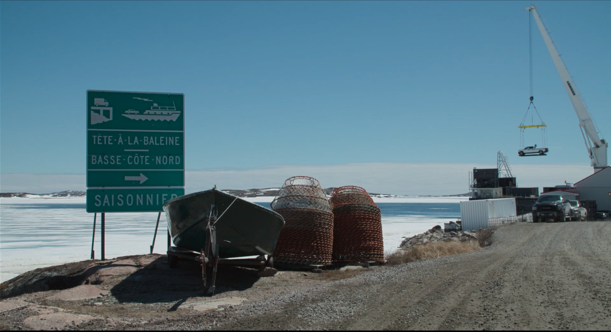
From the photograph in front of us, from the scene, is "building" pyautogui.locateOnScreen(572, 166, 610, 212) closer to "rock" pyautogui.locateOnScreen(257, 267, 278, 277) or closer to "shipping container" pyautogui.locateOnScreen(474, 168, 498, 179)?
"shipping container" pyautogui.locateOnScreen(474, 168, 498, 179)

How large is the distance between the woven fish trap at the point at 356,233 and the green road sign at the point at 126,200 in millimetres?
4447

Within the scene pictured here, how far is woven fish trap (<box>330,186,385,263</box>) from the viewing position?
40.9ft

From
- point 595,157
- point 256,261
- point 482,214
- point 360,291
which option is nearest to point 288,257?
point 256,261

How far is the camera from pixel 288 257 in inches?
448

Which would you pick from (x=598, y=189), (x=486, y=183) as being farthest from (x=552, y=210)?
(x=486, y=183)

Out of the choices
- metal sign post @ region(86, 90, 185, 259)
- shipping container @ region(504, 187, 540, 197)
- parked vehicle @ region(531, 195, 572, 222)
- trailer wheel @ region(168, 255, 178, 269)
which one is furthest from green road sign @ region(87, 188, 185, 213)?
shipping container @ region(504, 187, 540, 197)

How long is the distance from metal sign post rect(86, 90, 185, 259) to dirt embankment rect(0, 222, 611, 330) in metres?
1.46

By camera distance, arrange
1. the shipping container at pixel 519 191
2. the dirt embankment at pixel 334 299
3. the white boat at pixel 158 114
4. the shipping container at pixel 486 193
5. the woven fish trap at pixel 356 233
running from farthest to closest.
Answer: the shipping container at pixel 519 191
the shipping container at pixel 486 193
the woven fish trap at pixel 356 233
the white boat at pixel 158 114
the dirt embankment at pixel 334 299

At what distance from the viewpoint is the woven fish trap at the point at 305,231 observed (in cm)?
1141

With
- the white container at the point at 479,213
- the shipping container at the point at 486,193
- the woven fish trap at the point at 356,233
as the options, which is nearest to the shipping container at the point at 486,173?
the shipping container at the point at 486,193

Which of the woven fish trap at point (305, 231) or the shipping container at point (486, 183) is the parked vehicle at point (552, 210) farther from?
the shipping container at point (486, 183)

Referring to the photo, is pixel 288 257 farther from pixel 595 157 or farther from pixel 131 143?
Answer: pixel 595 157

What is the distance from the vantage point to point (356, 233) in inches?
496

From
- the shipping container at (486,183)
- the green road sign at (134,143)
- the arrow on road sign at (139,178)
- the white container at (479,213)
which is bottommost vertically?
the white container at (479,213)
